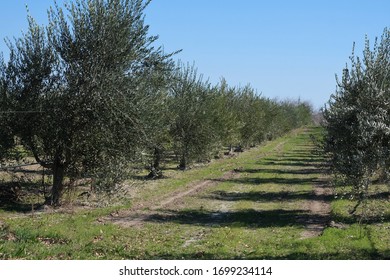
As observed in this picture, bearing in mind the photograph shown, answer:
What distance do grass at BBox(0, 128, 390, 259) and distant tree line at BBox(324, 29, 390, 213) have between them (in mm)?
1619

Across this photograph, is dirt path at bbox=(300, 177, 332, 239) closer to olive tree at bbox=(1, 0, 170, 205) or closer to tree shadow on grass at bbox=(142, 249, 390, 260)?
tree shadow on grass at bbox=(142, 249, 390, 260)

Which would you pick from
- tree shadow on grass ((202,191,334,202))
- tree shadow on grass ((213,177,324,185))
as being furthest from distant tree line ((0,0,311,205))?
tree shadow on grass ((213,177,324,185))

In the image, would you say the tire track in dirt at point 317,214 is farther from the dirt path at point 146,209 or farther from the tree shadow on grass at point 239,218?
the dirt path at point 146,209

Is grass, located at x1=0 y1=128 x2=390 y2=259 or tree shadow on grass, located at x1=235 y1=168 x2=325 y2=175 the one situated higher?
tree shadow on grass, located at x1=235 y1=168 x2=325 y2=175

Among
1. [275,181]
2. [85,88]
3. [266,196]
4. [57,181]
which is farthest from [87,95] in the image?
[275,181]

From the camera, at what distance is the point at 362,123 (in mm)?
14688

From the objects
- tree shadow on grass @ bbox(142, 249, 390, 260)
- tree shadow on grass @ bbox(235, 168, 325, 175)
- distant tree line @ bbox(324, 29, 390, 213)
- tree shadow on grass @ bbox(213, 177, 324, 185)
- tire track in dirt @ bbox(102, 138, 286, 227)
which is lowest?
tire track in dirt @ bbox(102, 138, 286, 227)

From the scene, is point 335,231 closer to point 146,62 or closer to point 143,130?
point 143,130

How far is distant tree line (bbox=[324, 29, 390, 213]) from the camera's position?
576 inches

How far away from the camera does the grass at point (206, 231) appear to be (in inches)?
449

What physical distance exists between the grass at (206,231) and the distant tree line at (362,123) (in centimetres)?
162

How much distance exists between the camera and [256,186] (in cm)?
2705

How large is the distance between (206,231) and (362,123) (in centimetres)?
539

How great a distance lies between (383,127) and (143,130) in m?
7.69
